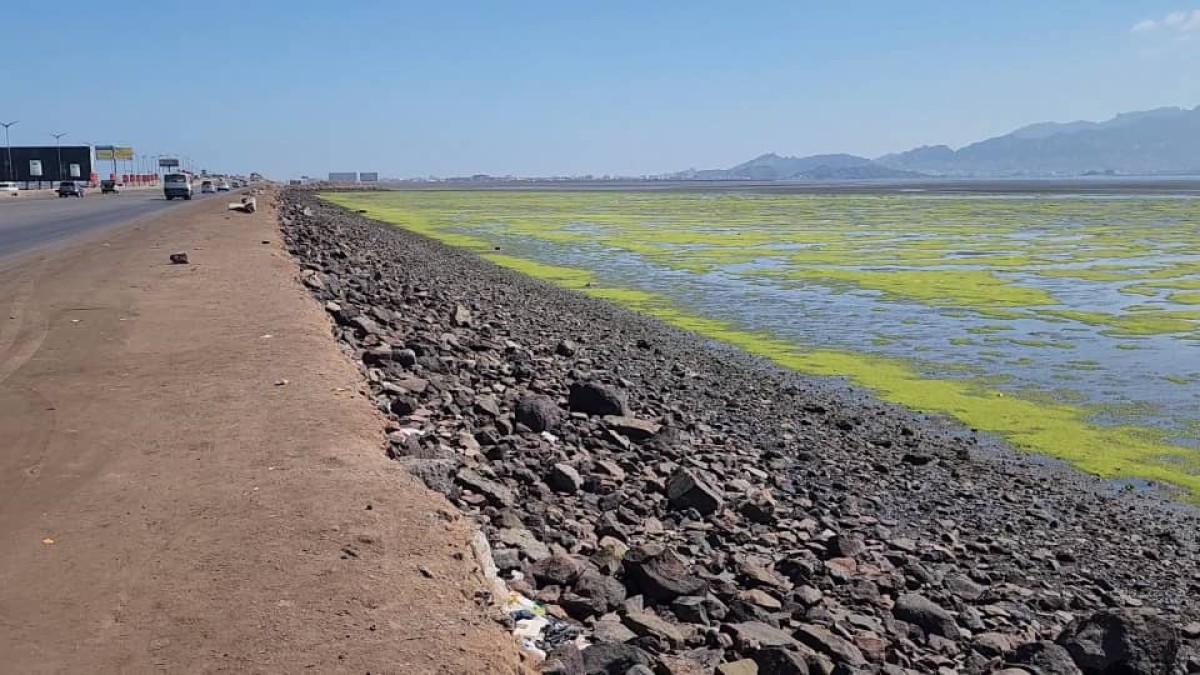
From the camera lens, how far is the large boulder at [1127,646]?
19.4 ft

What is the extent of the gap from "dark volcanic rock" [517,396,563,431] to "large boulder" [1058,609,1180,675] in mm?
5584

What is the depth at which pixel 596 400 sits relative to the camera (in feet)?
38.8

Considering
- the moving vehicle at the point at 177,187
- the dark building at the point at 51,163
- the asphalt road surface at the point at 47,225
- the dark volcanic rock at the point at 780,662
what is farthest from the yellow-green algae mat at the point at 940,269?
the dark building at the point at 51,163

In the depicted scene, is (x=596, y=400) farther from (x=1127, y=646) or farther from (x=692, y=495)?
(x=1127, y=646)

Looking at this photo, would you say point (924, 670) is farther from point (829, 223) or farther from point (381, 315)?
point (829, 223)

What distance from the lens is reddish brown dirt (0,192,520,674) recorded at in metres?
4.82

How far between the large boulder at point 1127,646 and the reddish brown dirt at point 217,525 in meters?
3.29

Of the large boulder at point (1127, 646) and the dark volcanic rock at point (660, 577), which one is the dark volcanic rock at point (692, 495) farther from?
the large boulder at point (1127, 646)

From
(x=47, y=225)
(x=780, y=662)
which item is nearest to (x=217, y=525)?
(x=780, y=662)

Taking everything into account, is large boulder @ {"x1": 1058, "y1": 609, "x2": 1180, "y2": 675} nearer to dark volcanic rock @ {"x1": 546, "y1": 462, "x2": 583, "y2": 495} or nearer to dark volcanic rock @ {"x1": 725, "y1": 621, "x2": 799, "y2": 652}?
dark volcanic rock @ {"x1": 725, "y1": 621, "x2": 799, "y2": 652}

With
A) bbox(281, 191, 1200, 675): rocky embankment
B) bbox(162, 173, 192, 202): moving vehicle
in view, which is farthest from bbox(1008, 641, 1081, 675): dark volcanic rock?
bbox(162, 173, 192, 202): moving vehicle

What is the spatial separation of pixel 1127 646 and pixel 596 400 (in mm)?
6666

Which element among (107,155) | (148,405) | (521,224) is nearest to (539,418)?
(148,405)

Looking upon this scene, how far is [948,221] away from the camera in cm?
5912
